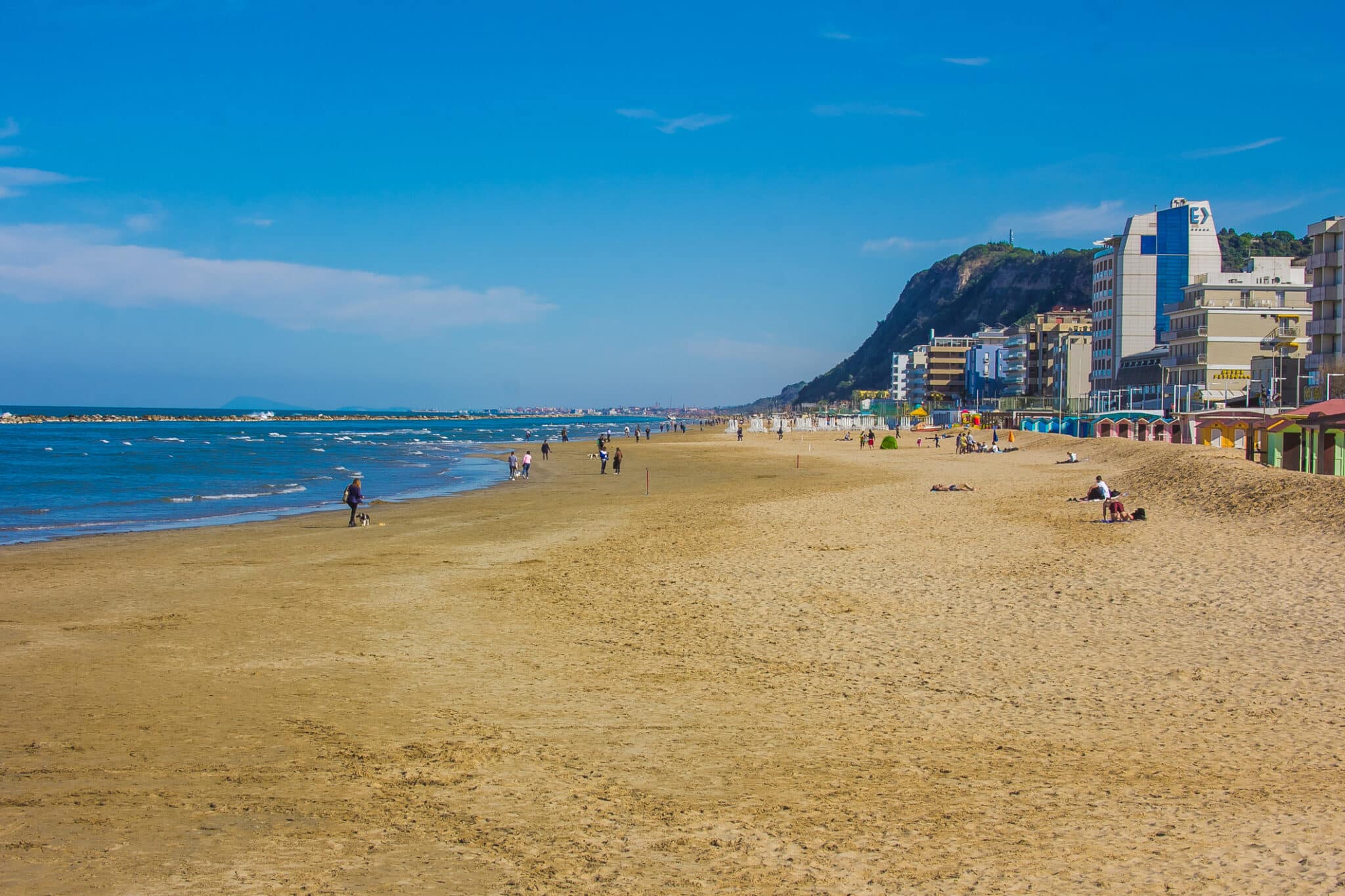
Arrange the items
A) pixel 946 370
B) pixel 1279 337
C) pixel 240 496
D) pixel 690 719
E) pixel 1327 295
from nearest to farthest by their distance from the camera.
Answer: pixel 690 719, pixel 240 496, pixel 1327 295, pixel 1279 337, pixel 946 370

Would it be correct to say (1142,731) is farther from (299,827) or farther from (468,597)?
(468,597)

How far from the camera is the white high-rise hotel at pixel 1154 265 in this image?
95875 millimetres

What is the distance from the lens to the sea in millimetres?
27344

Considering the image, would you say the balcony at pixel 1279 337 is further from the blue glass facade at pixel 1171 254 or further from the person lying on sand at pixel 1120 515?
the person lying on sand at pixel 1120 515

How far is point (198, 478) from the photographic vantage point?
138 feet

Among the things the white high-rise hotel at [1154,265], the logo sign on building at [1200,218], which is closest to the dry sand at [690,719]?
the white high-rise hotel at [1154,265]

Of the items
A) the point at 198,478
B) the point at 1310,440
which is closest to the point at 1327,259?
the point at 1310,440

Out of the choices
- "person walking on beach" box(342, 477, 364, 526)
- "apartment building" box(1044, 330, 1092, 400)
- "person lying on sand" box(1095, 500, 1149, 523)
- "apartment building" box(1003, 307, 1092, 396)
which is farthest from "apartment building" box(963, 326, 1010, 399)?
"person walking on beach" box(342, 477, 364, 526)

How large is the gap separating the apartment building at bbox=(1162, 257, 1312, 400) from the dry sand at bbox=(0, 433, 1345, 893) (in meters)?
61.8

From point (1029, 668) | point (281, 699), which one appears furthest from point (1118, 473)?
point (281, 699)

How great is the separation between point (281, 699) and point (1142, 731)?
7.65m

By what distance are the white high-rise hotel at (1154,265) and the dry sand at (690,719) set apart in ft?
282

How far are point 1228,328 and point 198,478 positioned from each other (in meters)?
70.7

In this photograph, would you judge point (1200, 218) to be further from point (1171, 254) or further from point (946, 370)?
point (946, 370)
